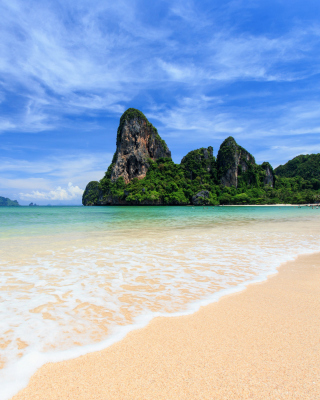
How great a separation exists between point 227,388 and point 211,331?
79 cm

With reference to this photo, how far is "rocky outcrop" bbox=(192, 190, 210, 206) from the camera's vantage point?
307 feet

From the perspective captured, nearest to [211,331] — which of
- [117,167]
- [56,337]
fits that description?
[56,337]

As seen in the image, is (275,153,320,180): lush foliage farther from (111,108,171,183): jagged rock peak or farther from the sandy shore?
the sandy shore

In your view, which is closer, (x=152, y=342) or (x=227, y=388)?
(x=227, y=388)

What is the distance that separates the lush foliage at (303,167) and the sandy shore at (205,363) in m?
142

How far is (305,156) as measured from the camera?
458ft

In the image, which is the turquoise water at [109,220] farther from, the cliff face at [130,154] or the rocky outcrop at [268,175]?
the rocky outcrop at [268,175]

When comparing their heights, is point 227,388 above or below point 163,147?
below

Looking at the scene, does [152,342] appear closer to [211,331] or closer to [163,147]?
[211,331]

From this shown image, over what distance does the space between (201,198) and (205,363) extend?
9318 cm

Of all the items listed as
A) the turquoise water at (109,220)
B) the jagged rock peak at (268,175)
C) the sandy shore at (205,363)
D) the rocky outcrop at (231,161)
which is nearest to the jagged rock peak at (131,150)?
the rocky outcrop at (231,161)

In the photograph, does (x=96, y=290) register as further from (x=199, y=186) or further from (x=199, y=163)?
(x=199, y=163)

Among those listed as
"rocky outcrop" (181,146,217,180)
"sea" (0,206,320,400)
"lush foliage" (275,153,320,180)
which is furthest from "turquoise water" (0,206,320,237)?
"lush foliage" (275,153,320,180)

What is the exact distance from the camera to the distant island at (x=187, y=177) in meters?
93.1
